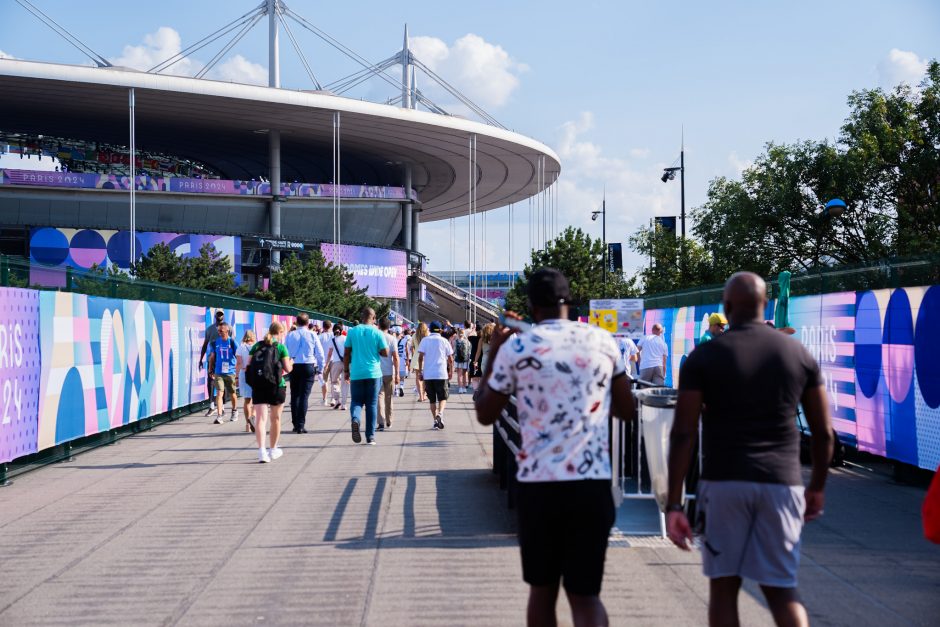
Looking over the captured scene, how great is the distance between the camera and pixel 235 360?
16094mm

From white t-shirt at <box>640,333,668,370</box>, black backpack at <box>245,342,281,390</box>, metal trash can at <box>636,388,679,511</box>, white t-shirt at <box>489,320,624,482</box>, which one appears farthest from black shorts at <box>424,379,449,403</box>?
white t-shirt at <box>489,320,624,482</box>

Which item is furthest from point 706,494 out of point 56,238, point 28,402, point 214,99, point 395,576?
point 56,238

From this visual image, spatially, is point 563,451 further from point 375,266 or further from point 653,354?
point 375,266

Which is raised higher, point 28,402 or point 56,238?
point 56,238

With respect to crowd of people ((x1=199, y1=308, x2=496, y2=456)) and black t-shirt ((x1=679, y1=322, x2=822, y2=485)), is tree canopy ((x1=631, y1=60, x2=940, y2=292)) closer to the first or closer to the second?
crowd of people ((x1=199, y1=308, x2=496, y2=456))

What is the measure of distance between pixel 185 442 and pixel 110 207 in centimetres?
5864

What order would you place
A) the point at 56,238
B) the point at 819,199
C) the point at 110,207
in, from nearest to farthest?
1. the point at 819,199
2. the point at 56,238
3. the point at 110,207

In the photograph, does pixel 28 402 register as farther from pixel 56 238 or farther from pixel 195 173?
pixel 195 173

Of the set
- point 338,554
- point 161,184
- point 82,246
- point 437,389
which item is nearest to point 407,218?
point 161,184

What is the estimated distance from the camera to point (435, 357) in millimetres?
15164

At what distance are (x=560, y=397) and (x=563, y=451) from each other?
0.20 meters

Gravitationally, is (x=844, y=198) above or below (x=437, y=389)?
above

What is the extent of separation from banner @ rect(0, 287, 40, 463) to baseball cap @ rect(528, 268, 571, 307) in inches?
278

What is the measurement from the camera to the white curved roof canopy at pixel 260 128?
56.6 meters
